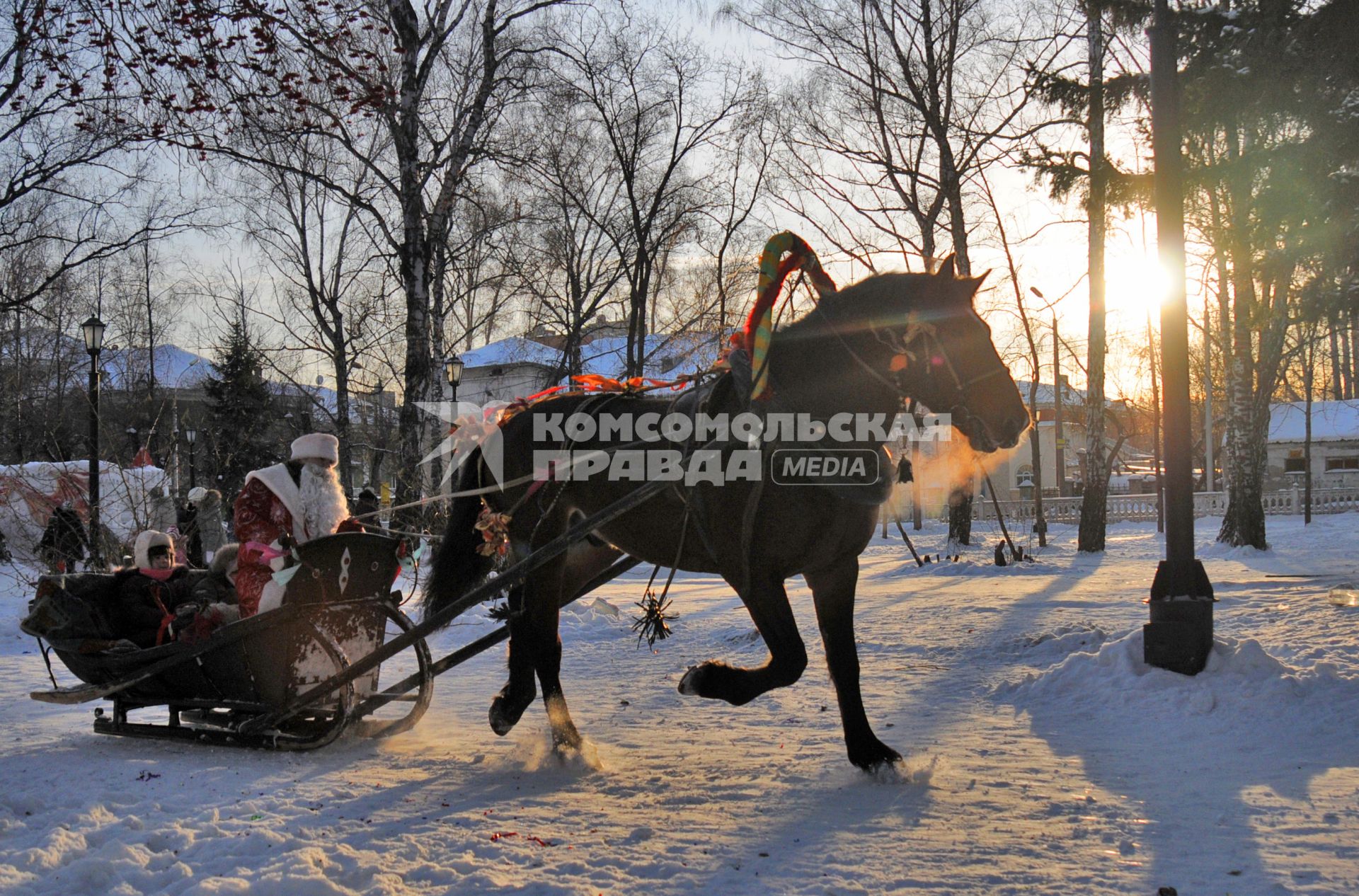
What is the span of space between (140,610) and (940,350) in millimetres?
4893

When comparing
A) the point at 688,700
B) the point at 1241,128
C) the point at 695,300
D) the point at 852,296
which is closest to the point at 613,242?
the point at 695,300

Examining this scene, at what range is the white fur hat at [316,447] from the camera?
6273 millimetres

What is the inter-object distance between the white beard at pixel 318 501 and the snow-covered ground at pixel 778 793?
130 centimetres

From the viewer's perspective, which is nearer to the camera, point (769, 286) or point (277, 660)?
point (769, 286)

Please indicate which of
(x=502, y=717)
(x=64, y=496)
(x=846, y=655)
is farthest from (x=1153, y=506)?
(x=502, y=717)

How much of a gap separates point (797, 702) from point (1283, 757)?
9.12 feet

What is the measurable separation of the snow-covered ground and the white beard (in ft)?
4.27

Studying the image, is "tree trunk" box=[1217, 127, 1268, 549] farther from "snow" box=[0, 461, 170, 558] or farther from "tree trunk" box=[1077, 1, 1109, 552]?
"snow" box=[0, 461, 170, 558]

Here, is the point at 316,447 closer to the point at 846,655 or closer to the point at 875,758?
the point at 846,655

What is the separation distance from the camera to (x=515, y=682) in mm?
5742

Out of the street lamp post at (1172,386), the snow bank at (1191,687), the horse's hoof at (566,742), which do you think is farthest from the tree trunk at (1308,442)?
the horse's hoof at (566,742)

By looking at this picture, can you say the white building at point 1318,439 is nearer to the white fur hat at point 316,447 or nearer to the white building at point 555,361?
the white building at point 555,361

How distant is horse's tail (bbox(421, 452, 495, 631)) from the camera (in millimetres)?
6395

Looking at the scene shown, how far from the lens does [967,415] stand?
453cm
